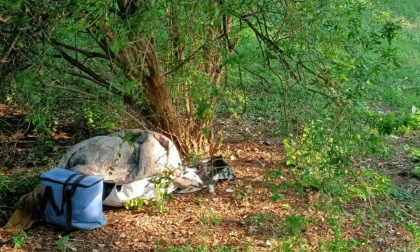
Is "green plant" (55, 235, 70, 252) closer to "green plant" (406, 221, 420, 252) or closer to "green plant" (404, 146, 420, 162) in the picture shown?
"green plant" (406, 221, 420, 252)

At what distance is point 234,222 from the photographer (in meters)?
5.46

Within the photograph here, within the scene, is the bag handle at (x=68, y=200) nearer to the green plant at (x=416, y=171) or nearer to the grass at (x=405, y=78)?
the green plant at (x=416, y=171)

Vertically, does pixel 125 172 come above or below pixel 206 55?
below

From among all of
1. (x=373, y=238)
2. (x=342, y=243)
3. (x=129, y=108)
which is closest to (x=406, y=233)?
(x=373, y=238)

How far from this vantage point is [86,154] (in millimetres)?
5824

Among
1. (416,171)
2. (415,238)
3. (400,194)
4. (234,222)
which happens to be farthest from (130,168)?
(416,171)

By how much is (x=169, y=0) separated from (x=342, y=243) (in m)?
2.30

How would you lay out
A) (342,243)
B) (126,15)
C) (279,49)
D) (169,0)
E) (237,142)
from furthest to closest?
(237,142) → (342,243) → (279,49) → (126,15) → (169,0)

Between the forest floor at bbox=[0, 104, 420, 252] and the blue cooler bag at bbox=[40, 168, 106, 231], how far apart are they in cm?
9

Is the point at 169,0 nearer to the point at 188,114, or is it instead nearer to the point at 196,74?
the point at 196,74

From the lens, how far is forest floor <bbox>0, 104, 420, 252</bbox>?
5.01 metres

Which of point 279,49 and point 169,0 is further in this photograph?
point 279,49

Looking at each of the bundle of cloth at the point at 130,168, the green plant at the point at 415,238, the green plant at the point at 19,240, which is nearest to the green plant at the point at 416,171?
the green plant at the point at 415,238

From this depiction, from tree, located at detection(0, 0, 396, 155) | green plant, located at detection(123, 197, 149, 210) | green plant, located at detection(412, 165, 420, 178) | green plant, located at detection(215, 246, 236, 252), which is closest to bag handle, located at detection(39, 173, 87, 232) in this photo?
green plant, located at detection(123, 197, 149, 210)
